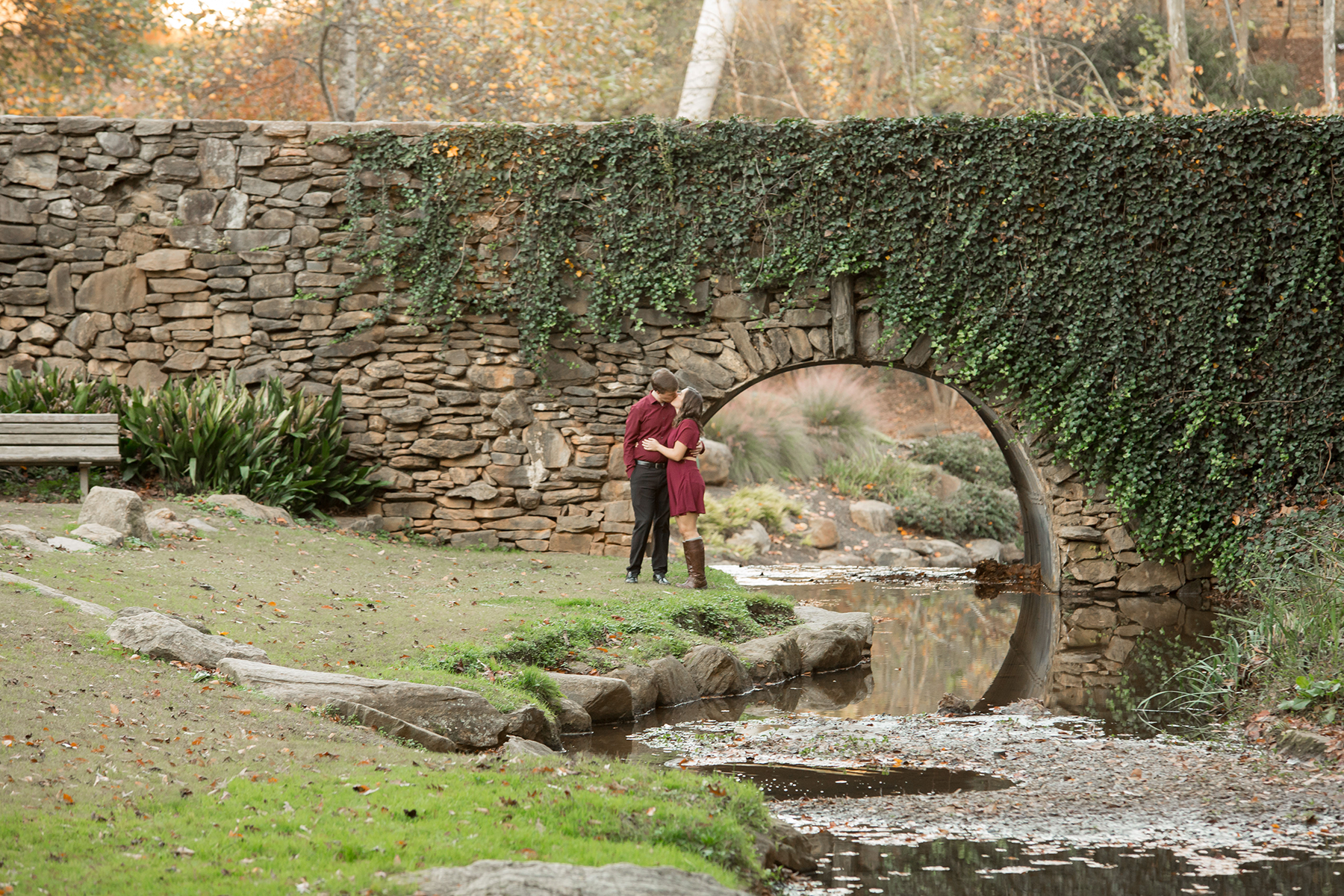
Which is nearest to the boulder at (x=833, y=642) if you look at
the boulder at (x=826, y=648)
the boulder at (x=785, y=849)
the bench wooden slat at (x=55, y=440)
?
the boulder at (x=826, y=648)

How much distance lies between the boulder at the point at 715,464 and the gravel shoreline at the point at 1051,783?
1007cm

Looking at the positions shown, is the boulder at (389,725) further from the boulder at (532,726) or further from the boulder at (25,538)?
the boulder at (25,538)

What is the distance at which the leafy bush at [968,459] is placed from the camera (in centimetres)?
1880

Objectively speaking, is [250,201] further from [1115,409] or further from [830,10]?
[830,10]

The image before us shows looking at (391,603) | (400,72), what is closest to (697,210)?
(391,603)

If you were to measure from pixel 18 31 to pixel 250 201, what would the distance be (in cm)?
1023

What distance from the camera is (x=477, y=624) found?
6781 millimetres

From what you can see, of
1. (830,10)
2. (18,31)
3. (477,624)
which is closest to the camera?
(477,624)

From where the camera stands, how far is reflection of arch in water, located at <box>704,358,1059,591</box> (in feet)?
36.1

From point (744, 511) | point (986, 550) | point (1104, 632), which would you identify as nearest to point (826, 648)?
point (1104, 632)

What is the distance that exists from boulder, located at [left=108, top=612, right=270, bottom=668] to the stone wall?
5.76m

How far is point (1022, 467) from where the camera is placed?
12070 millimetres

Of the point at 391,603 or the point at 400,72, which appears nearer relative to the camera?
the point at 391,603

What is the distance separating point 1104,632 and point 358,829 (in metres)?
7.25
